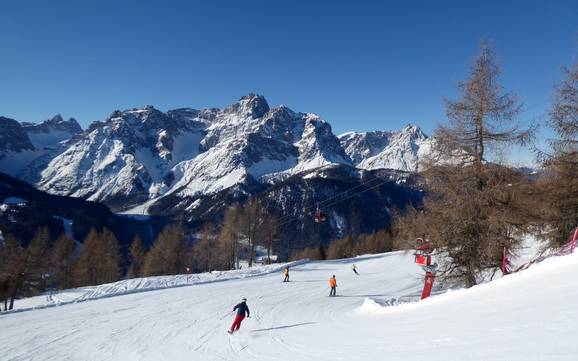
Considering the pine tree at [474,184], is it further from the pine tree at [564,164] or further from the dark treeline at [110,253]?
the dark treeline at [110,253]

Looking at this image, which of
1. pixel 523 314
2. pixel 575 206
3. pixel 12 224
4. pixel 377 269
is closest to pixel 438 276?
pixel 575 206

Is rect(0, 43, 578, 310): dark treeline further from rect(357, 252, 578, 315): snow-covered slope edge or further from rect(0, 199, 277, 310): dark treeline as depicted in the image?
rect(0, 199, 277, 310): dark treeline

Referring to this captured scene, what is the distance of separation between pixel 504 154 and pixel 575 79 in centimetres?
423

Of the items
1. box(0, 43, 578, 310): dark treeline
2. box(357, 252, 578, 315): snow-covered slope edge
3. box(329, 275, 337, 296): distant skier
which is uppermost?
box(0, 43, 578, 310): dark treeline

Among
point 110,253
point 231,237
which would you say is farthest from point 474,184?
point 110,253

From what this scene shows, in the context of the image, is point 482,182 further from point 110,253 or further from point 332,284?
point 110,253

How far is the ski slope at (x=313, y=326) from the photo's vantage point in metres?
6.89

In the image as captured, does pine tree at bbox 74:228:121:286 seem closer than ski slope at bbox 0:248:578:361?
No

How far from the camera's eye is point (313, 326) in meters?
15.9

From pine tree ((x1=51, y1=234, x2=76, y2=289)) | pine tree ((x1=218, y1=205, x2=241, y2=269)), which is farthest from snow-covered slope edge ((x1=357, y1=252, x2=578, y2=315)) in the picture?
pine tree ((x1=51, y1=234, x2=76, y2=289))

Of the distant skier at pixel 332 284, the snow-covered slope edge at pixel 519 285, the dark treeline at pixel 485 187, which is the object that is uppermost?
the dark treeline at pixel 485 187

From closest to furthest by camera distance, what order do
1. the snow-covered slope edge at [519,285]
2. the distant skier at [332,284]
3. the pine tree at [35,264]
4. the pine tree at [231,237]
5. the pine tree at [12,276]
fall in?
1. the snow-covered slope edge at [519,285]
2. the distant skier at [332,284]
3. the pine tree at [12,276]
4. the pine tree at [35,264]
5. the pine tree at [231,237]

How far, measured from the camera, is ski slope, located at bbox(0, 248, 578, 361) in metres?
6.89

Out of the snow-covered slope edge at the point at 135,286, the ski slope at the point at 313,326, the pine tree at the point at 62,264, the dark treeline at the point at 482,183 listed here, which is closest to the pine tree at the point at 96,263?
the pine tree at the point at 62,264
